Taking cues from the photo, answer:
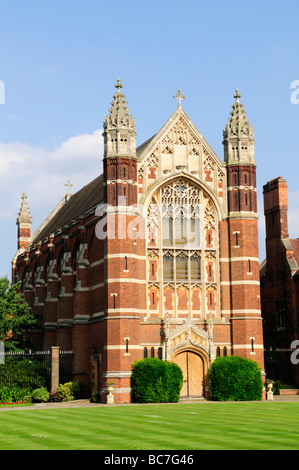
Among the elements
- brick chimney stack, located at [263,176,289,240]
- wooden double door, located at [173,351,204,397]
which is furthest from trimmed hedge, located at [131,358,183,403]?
brick chimney stack, located at [263,176,289,240]

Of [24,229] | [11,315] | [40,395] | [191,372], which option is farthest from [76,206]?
[191,372]

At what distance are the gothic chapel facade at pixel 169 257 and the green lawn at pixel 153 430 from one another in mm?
11752

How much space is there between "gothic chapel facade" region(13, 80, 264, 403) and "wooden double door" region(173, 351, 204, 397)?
2.3 inches

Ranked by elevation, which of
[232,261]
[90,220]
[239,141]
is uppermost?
[239,141]

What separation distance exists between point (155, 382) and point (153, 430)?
17.8m

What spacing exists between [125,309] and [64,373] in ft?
30.4

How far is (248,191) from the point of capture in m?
44.0

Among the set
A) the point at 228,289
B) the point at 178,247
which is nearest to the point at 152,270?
the point at 178,247

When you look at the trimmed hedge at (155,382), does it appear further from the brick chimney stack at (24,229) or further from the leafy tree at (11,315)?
the brick chimney stack at (24,229)

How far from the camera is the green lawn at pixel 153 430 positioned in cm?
1788

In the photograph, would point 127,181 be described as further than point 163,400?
Yes

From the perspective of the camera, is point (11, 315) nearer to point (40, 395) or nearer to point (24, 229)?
point (40, 395)
